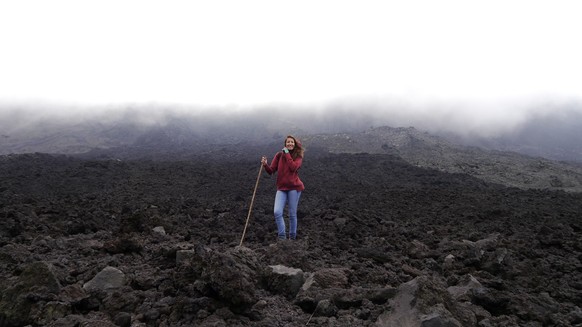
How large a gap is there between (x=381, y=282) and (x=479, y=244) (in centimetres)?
285

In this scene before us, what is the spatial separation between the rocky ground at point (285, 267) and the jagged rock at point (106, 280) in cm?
1

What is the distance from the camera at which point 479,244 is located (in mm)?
6566

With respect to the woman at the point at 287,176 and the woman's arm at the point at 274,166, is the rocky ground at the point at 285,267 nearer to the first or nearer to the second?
the woman at the point at 287,176

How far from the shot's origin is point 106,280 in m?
3.97

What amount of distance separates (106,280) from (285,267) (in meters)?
1.75

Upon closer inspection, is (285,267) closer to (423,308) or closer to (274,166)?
(423,308)

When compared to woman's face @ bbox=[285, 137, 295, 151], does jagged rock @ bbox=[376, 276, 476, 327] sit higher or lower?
lower

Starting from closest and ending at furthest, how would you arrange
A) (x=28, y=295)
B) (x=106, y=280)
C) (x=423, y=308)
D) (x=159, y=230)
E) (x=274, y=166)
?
(x=423, y=308) → (x=28, y=295) → (x=106, y=280) → (x=274, y=166) → (x=159, y=230)

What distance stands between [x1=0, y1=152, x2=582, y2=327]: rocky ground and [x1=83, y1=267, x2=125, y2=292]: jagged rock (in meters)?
0.01

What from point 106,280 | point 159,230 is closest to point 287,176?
point 159,230

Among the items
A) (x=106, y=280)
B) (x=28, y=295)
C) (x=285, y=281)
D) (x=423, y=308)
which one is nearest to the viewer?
(x=423, y=308)

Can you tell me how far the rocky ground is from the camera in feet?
10.9

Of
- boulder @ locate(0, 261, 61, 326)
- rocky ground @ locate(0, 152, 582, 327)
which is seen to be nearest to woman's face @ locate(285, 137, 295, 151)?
rocky ground @ locate(0, 152, 582, 327)

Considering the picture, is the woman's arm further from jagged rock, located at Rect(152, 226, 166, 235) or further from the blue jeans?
jagged rock, located at Rect(152, 226, 166, 235)
